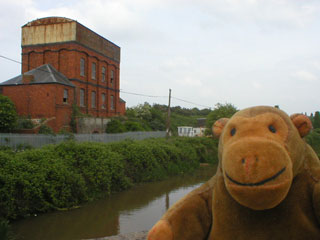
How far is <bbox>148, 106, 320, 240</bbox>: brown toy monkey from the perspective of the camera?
1.74m

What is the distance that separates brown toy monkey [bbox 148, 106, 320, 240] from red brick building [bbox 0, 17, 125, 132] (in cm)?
1982

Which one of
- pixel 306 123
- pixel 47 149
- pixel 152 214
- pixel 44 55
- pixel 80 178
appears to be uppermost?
pixel 44 55

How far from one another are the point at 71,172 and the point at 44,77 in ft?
44.0

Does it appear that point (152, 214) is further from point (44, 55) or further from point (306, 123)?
point (44, 55)

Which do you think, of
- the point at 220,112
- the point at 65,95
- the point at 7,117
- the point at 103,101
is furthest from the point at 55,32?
the point at 220,112

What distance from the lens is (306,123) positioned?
212cm

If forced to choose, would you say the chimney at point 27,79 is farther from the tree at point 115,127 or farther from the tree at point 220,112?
the tree at point 220,112

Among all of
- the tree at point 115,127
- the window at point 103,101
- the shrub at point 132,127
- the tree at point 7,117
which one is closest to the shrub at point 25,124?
the tree at point 7,117

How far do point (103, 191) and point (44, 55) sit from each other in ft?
54.3

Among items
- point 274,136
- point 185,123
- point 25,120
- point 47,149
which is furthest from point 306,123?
point 185,123

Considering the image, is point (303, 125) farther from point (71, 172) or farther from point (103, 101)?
point (103, 101)

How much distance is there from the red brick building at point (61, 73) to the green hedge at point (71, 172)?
27.5 feet

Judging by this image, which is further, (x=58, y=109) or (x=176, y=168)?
(x=58, y=109)

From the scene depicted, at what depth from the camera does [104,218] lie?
9617 millimetres
